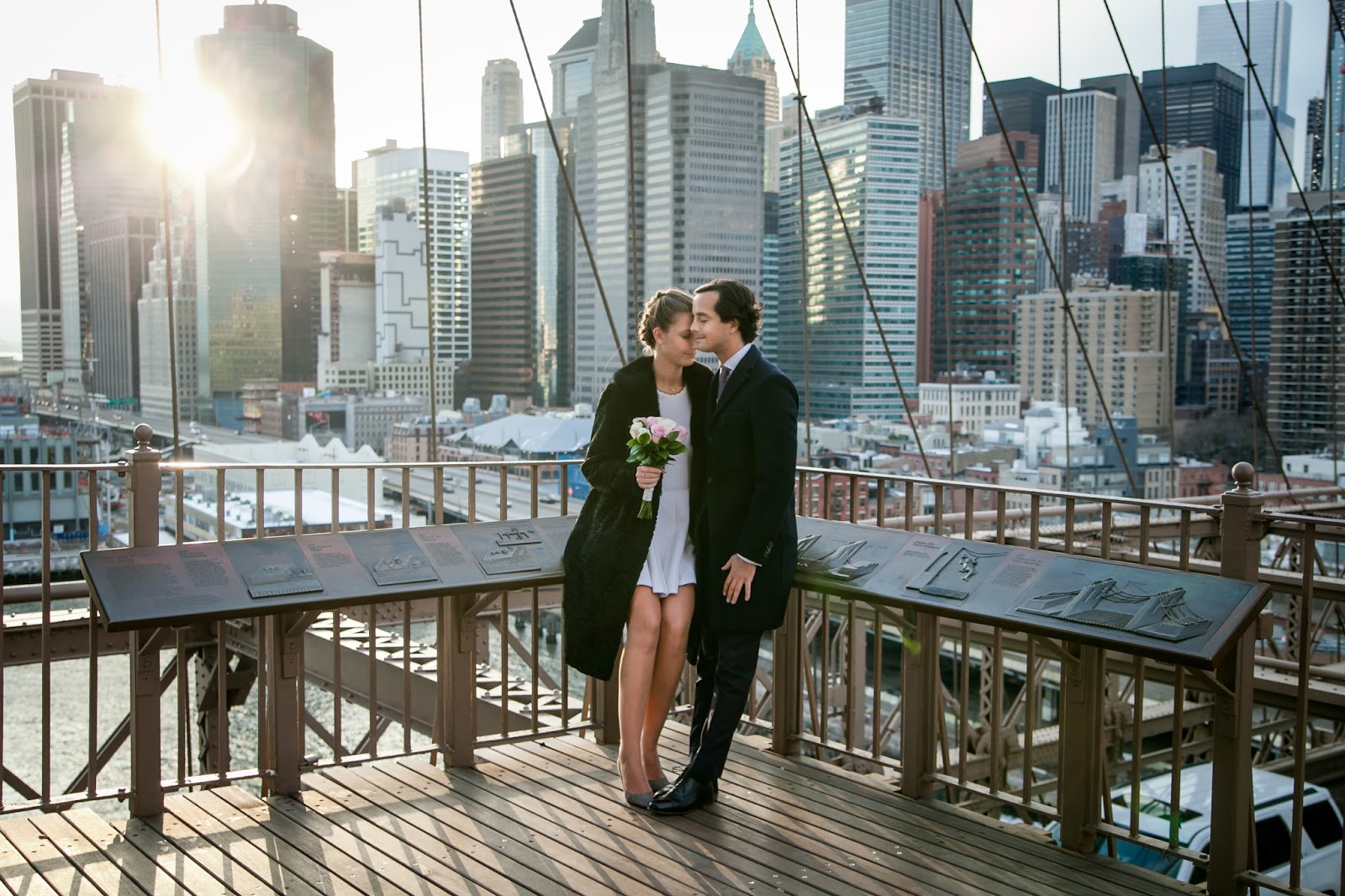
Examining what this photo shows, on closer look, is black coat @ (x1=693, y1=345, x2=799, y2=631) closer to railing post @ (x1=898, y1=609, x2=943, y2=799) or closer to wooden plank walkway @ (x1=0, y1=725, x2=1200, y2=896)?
railing post @ (x1=898, y1=609, x2=943, y2=799)

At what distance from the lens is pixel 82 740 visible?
30859 millimetres

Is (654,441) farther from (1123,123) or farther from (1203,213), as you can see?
(1123,123)

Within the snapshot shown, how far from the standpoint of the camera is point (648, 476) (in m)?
3.25

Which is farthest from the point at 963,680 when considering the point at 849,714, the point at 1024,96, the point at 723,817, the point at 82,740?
the point at 1024,96

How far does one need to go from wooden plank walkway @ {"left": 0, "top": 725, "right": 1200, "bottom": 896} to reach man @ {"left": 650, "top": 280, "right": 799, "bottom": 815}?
259 millimetres

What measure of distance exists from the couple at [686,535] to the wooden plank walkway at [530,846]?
239 millimetres

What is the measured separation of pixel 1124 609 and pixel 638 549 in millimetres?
1365

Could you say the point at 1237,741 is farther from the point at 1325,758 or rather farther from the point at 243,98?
the point at 243,98

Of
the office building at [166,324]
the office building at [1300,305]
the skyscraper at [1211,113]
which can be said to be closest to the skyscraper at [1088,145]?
the skyscraper at [1211,113]

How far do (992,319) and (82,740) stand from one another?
124 feet

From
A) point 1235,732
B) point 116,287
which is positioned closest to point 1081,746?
point 1235,732

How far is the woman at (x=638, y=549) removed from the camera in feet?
11.1

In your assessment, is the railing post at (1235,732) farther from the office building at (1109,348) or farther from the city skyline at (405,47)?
the office building at (1109,348)

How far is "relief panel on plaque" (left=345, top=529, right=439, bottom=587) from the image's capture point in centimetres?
338
